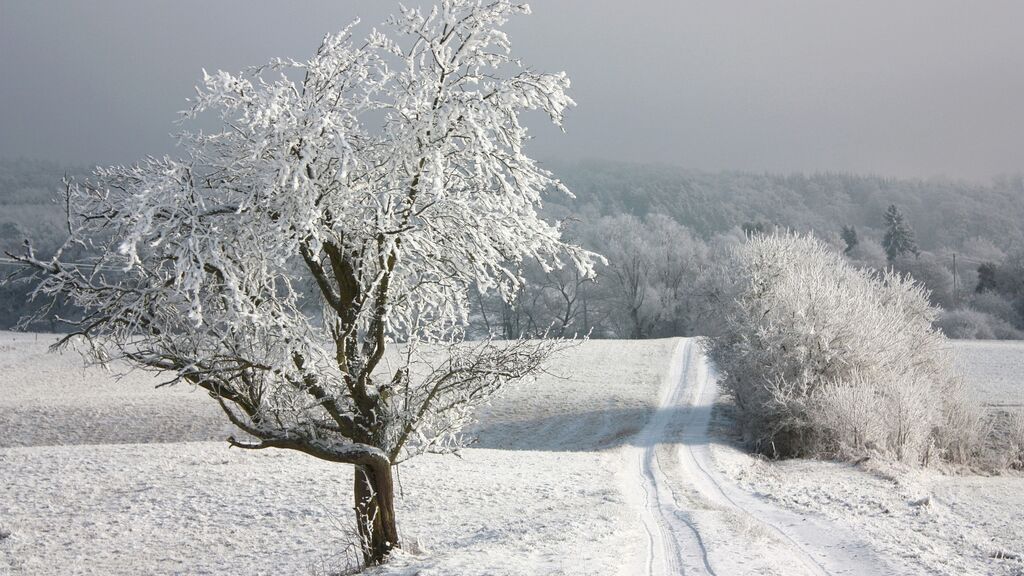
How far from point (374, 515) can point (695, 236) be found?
101 meters

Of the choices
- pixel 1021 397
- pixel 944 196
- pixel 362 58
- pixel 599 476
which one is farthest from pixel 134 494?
pixel 944 196

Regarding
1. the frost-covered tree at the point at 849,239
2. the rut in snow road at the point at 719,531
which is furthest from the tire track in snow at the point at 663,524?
Answer: the frost-covered tree at the point at 849,239

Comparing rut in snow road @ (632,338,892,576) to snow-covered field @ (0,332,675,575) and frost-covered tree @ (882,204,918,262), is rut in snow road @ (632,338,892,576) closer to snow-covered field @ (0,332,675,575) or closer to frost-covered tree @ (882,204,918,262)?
snow-covered field @ (0,332,675,575)

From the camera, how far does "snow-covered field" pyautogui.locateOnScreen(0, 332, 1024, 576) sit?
11.7m

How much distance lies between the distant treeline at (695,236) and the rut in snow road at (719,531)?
4713 millimetres

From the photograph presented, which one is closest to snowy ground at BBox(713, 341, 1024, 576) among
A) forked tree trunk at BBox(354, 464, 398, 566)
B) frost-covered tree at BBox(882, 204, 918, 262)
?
forked tree trunk at BBox(354, 464, 398, 566)

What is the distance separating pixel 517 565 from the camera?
1007 cm

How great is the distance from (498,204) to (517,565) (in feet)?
15.8

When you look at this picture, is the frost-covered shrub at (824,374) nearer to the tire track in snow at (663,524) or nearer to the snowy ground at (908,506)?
the snowy ground at (908,506)

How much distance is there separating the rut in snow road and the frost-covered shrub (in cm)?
409

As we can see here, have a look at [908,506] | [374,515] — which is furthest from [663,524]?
[908,506]

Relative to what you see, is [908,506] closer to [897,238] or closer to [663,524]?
[663,524]

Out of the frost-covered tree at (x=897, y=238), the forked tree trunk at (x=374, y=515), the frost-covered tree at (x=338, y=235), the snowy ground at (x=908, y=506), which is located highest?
the frost-covered tree at (x=897, y=238)

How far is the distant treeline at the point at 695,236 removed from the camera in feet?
234
